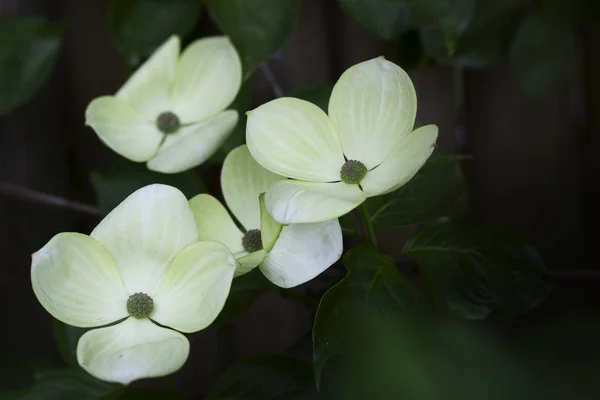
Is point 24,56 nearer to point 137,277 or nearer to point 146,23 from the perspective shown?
point 146,23

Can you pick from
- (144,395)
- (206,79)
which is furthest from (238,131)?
(144,395)

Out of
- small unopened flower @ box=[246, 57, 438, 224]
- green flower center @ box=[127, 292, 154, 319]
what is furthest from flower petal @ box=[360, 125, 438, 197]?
Result: green flower center @ box=[127, 292, 154, 319]

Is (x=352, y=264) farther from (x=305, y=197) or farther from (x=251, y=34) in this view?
(x=251, y=34)

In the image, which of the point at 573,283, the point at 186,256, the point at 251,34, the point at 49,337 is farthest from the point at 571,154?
the point at 49,337

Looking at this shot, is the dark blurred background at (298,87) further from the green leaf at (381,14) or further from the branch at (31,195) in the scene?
the green leaf at (381,14)

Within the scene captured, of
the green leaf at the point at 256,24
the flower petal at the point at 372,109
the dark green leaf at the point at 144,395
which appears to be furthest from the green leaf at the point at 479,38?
the dark green leaf at the point at 144,395

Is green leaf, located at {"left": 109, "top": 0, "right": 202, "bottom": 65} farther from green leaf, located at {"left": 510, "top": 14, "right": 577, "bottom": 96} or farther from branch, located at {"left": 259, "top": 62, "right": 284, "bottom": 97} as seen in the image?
green leaf, located at {"left": 510, "top": 14, "right": 577, "bottom": 96}
